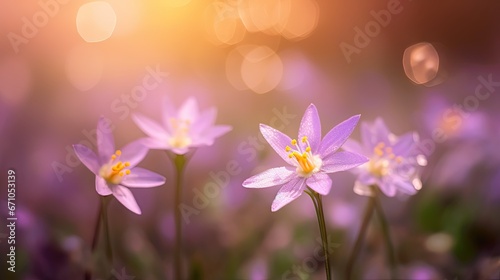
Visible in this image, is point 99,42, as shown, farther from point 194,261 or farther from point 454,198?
point 454,198

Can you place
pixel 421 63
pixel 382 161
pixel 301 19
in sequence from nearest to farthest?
pixel 382 161 < pixel 421 63 < pixel 301 19

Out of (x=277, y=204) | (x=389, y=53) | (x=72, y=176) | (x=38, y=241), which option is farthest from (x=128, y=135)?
(x=389, y=53)

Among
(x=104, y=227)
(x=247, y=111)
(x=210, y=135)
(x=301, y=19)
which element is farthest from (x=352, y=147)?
(x=301, y=19)

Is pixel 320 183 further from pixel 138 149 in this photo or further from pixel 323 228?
pixel 138 149

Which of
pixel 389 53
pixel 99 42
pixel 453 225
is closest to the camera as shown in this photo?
pixel 453 225

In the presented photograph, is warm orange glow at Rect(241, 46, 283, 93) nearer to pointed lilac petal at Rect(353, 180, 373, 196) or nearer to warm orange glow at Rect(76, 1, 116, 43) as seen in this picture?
warm orange glow at Rect(76, 1, 116, 43)

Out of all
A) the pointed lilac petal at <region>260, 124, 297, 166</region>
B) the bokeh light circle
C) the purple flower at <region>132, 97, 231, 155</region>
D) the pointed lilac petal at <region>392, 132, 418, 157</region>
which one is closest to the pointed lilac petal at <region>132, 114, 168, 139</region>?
the purple flower at <region>132, 97, 231, 155</region>
